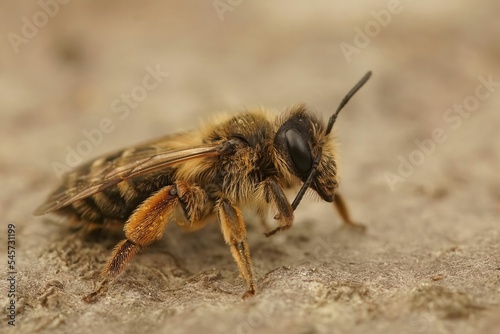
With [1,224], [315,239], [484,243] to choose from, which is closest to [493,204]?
[484,243]

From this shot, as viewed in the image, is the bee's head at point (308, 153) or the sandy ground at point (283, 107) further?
the bee's head at point (308, 153)

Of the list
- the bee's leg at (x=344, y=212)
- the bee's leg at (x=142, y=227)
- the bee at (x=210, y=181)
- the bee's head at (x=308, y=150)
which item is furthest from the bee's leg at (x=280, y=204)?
the bee's leg at (x=344, y=212)

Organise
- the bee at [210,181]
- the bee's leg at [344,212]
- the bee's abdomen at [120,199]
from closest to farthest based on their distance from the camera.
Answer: the bee at [210,181] < the bee's abdomen at [120,199] < the bee's leg at [344,212]

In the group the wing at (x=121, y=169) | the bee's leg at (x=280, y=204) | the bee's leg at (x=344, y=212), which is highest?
the wing at (x=121, y=169)

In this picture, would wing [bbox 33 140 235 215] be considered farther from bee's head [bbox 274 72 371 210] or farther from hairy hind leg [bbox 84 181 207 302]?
bee's head [bbox 274 72 371 210]

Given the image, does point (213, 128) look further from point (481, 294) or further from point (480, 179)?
point (480, 179)

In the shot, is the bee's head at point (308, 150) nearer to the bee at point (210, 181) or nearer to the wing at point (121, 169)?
the bee at point (210, 181)

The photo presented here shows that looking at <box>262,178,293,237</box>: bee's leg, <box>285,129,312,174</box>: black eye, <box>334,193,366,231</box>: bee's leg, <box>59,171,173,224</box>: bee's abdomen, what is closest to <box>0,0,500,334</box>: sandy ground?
<box>334,193,366,231</box>: bee's leg
